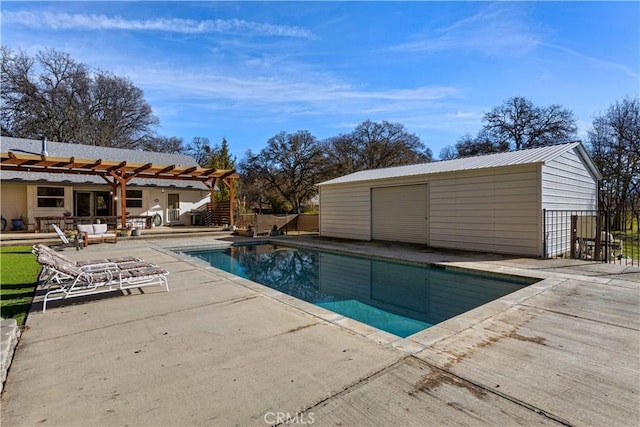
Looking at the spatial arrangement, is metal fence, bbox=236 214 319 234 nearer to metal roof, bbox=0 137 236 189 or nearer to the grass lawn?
metal roof, bbox=0 137 236 189

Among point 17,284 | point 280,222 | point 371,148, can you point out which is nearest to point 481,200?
point 280,222

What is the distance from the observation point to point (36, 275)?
6.95 meters

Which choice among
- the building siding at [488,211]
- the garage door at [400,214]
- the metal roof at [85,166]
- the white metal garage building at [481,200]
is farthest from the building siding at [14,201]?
the building siding at [488,211]

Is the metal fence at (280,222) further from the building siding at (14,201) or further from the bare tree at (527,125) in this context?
the bare tree at (527,125)

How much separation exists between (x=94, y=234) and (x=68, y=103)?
2288 cm

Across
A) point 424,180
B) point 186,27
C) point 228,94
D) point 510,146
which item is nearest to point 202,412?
point 424,180

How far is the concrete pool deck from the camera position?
223cm

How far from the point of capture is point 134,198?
1911 centimetres

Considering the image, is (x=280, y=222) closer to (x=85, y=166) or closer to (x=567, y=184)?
(x=85, y=166)

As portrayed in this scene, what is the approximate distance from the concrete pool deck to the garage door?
23.4 feet

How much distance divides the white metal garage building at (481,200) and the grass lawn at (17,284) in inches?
418

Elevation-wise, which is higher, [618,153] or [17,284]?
[618,153]

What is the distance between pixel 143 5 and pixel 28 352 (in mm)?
11725

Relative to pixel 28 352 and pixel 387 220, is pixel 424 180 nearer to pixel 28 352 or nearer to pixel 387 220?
pixel 387 220
